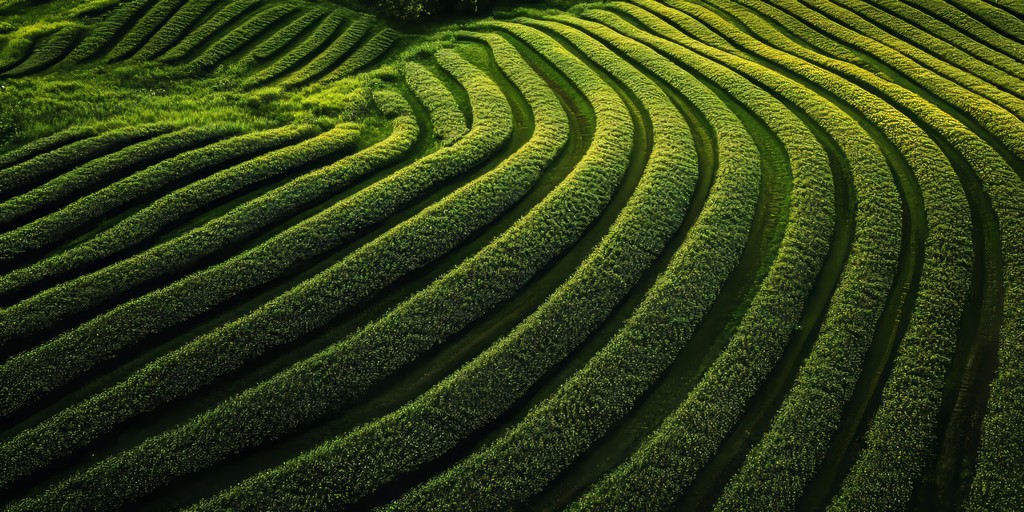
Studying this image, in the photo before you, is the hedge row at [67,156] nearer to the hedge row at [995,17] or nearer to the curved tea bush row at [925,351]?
the curved tea bush row at [925,351]

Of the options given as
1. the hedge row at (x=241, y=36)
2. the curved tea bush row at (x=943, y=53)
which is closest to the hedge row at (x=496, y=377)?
the curved tea bush row at (x=943, y=53)

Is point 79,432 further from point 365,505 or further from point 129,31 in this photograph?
point 129,31

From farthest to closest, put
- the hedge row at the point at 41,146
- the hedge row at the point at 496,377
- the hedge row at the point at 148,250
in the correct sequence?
the hedge row at the point at 41,146 → the hedge row at the point at 148,250 → the hedge row at the point at 496,377

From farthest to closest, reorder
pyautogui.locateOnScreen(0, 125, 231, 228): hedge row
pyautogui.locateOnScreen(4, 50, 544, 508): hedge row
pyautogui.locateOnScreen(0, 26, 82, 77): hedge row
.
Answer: pyautogui.locateOnScreen(0, 26, 82, 77): hedge row → pyautogui.locateOnScreen(0, 125, 231, 228): hedge row → pyautogui.locateOnScreen(4, 50, 544, 508): hedge row

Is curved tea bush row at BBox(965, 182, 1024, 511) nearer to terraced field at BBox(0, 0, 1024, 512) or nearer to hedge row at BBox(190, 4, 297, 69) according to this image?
terraced field at BBox(0, 0, 1024, 512)

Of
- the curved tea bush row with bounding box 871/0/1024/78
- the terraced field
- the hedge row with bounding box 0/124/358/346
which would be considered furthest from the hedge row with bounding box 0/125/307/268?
the curved tea bush row with bounding box 871/0/1024/78
